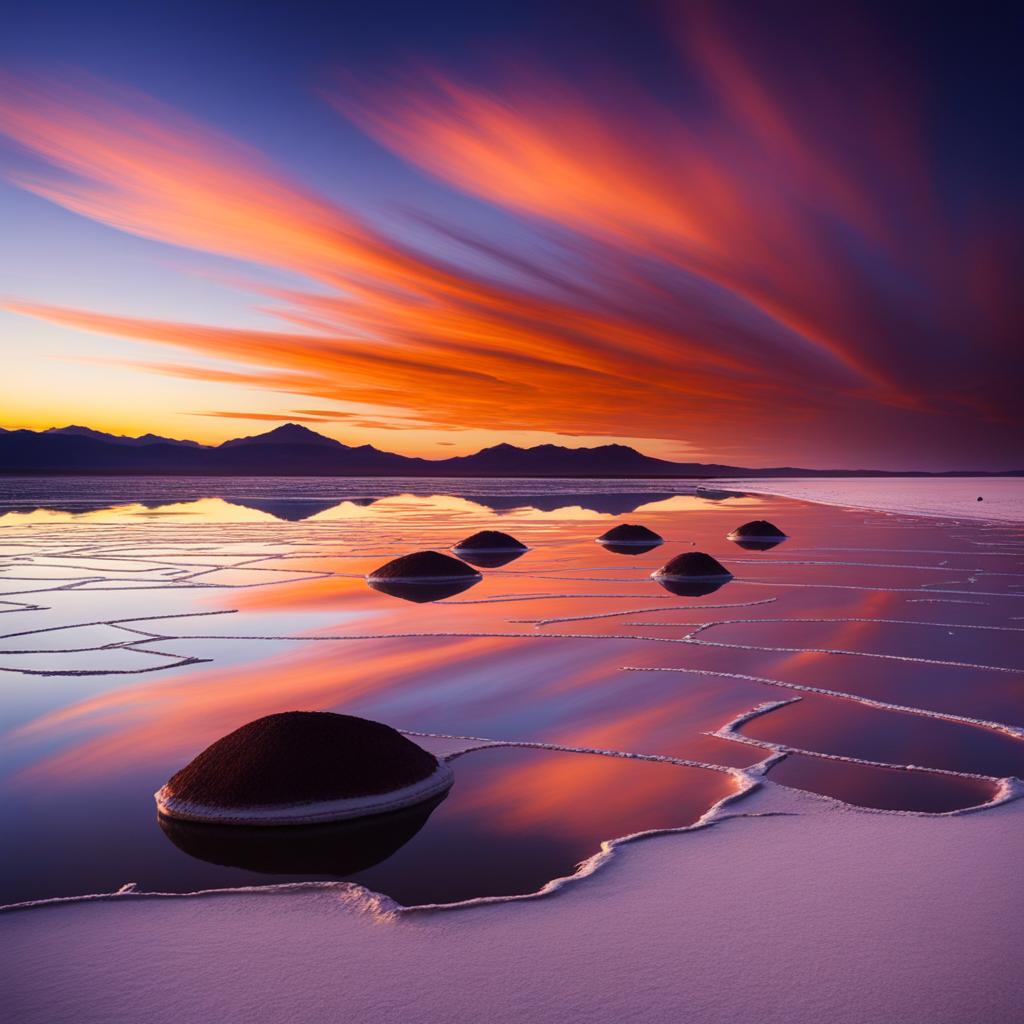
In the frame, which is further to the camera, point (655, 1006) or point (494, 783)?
point (494, 783)

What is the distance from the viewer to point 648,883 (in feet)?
13.5

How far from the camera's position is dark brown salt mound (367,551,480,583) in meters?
16.4

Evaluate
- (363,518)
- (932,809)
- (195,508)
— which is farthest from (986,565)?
(195,508)

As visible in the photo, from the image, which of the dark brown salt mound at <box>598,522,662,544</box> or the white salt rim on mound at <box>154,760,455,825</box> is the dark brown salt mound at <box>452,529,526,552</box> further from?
the white salt rim on mound at <box>154,760,455,825</box>

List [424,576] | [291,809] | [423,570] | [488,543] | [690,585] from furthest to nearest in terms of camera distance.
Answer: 1. [488,543]
2. [423,570]
3. [424,576]
4. [690,585]
5. [291,809]

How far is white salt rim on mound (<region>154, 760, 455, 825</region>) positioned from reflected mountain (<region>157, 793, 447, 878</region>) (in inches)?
1.1

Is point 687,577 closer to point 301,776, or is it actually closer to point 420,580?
point 420,580

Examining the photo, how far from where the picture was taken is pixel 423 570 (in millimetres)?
16484

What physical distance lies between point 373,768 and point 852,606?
959 centimetres

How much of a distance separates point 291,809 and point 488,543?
1635cm

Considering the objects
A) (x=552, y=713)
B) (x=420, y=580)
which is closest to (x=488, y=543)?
(x=420, y=580)

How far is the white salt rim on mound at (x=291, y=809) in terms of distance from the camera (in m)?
4.99

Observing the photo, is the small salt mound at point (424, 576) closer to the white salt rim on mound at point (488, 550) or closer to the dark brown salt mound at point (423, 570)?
the dark brown salt mound at point (423, 570)

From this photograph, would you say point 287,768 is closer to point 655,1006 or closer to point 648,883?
point 648,883
